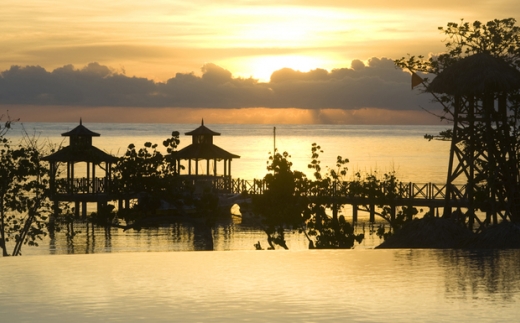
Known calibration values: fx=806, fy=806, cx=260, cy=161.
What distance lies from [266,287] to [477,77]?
1614 cm

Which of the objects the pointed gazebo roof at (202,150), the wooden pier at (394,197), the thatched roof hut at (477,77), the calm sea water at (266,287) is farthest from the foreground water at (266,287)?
the pointed gazebo roof at (202,150)

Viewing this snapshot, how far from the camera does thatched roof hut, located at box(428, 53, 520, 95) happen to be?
2181 centimetres

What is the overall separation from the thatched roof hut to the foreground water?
1326cm

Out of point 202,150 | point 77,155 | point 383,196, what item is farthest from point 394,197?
point 77,155

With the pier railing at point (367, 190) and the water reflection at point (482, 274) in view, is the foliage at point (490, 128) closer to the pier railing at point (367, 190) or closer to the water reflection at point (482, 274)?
the pier railing at point (367, 190)

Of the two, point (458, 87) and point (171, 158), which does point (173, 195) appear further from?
point (458, 87)

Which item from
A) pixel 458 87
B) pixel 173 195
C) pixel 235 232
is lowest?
pixel 235 232

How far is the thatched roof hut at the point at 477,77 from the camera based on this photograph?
21.8 meters

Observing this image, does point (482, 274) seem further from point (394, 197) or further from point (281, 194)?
point (394, 197)

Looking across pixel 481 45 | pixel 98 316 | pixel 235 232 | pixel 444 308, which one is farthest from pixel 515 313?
pixel 235 232

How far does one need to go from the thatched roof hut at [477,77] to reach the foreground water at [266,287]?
13.3 m

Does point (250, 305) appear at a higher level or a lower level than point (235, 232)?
higher

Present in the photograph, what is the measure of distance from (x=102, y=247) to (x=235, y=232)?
9572 millimetres

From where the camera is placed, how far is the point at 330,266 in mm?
→ 8391
